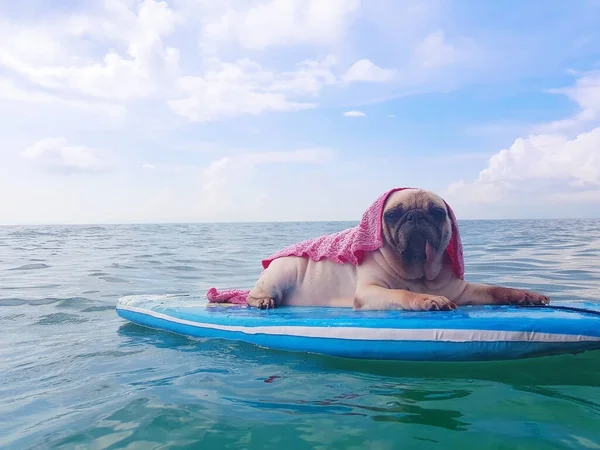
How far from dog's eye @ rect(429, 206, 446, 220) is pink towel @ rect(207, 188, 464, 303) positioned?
8.6 inches

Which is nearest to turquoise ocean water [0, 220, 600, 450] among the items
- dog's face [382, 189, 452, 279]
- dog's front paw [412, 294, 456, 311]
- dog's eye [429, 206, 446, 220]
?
dog's front paw [412, 294, 456, 311]

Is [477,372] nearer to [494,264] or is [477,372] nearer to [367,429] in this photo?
[367,429]

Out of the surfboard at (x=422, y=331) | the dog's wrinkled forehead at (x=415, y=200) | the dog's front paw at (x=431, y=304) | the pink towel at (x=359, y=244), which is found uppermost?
the dog's wrinkled forehead at (x=415, y=200)

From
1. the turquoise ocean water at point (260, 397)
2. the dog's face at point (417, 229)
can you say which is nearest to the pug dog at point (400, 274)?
the dog's face at point (417, 229)

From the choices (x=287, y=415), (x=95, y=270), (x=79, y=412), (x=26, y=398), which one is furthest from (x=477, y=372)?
(x=95, y=270)

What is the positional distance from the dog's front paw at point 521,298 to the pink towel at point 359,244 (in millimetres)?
460

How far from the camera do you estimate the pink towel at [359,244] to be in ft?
17.1

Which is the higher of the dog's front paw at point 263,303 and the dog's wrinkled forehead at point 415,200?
the dog's wrinkled forehead at point 415,200

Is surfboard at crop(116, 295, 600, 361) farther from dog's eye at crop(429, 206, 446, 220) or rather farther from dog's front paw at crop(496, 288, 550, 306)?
dog's eye at crop(429, 206, 446, 220)

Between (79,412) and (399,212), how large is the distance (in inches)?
121

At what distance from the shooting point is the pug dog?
496 cm

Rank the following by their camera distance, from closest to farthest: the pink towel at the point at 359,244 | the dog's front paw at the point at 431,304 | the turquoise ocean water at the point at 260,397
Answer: the turquoise ocean water at the point at 260,397 → the dog's front paw at the point at 431,304 → the pink towel at the point at 359,244

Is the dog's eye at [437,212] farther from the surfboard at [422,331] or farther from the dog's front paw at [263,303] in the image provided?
the dog's front paw at [263,303]

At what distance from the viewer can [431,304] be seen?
468cm
